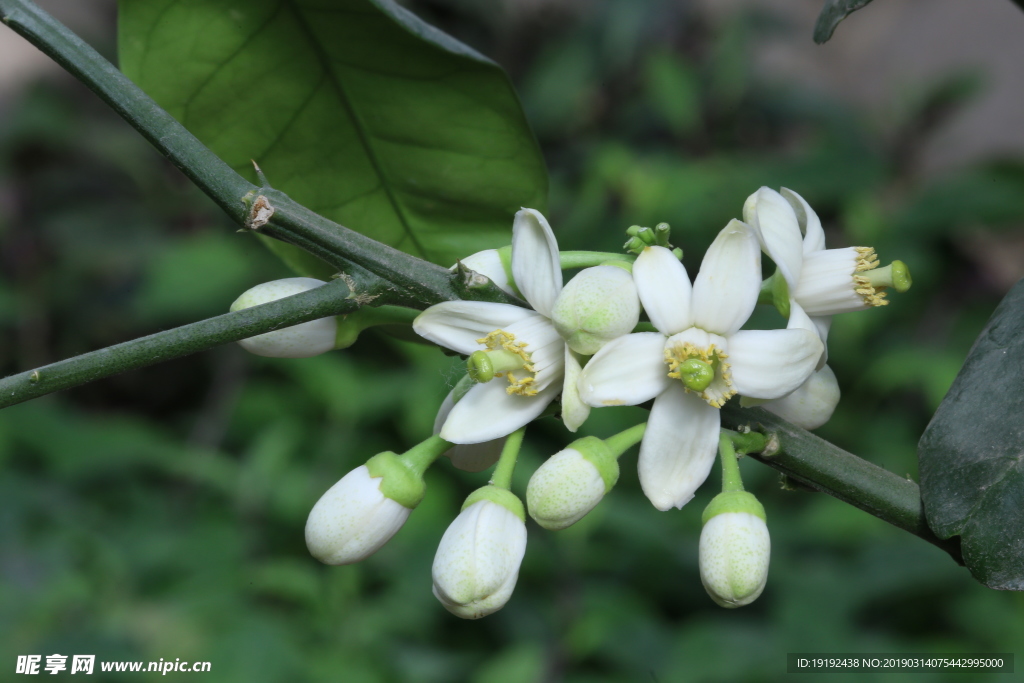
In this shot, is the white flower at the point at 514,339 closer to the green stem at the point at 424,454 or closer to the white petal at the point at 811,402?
the green stem at the point at 424,454

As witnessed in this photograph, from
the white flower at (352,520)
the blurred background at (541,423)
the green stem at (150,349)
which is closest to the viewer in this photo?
the green stem at (150,349)

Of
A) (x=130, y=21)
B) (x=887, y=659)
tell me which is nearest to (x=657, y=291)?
(x=130, y=21)

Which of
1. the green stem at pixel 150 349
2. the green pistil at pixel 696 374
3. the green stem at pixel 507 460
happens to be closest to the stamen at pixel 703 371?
the green pistil at pixel 696 374

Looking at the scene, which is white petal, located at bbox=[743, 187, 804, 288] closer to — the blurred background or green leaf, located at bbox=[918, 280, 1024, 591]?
green leaf, located at bbox=[918, 280, 1024, 591]

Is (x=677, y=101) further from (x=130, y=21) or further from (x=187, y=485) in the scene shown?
(x=130, y=21)

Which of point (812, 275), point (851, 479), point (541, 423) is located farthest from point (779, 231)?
point (541, 423)

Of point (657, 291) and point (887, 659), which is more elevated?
point (657, 291)
